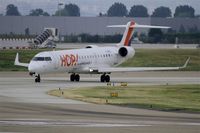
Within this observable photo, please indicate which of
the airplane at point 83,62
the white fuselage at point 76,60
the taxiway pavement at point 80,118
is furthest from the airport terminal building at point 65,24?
the taxiway pavement at point 80,118

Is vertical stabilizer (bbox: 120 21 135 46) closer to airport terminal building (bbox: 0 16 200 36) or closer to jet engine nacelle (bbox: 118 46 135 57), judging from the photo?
jet engine nacelle (bbox: 118 46 135 57)

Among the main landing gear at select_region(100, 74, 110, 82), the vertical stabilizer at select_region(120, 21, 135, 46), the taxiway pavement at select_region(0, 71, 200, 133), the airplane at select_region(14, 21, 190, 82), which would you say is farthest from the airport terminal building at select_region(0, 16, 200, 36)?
the taxiway pavement at select_region(0, 71, 200, 133)

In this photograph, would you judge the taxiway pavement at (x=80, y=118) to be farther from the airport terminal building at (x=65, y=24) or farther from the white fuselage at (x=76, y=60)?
the airport terminal building at (x=65, y=24)

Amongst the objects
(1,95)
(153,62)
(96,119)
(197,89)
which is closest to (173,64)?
(153,62)

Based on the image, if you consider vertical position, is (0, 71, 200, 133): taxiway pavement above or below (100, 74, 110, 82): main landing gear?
above

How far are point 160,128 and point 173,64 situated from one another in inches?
2607

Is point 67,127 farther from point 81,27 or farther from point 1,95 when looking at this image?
point 81,27

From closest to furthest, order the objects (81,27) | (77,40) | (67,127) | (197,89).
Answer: (67,127) → (197,89) → (77,40) → (81,27)

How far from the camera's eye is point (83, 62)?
65.8 metres

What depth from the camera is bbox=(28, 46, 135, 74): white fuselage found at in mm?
62959

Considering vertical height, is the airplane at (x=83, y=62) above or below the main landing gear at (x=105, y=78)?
above

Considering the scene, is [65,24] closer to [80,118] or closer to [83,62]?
[83,62]

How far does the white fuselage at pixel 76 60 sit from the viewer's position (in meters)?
63.0

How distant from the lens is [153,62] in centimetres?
9612
